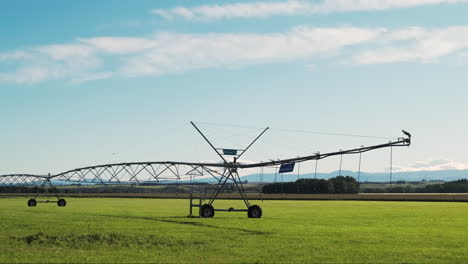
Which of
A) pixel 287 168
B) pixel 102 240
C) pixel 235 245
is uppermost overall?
pixel 287 168

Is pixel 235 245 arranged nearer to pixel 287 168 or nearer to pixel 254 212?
pixel 254 212

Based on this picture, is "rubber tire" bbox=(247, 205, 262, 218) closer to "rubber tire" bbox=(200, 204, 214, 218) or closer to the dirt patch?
"rubber tire" bbox=(200, 204, 214, 218)

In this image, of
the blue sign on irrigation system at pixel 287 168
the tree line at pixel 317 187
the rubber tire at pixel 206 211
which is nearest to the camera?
the rubber tire at pixel 206 211

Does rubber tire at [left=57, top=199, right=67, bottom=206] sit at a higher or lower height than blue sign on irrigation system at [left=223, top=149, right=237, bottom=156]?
lower

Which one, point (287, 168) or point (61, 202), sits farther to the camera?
point (61, 202)

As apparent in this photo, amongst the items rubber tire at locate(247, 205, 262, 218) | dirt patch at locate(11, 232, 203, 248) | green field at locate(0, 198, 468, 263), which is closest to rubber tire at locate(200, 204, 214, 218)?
rubber tire at locate(247, 205, 262, 218)

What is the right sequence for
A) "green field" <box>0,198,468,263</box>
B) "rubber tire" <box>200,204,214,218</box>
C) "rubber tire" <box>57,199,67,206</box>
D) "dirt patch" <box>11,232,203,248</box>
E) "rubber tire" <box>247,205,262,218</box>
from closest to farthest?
"green field" <box>0,198,468,263</box> → "dirt patch" <box>11,232,203,248</box> → "rubber tire" <box>247,205,262,218</box> → "rubber tire" <box>200,204,214,218</box> → "rubber tire" <box>57,199,67,206</box>

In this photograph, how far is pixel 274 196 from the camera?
436 ft

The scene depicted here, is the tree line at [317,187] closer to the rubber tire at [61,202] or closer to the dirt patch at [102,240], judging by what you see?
the rubber tire at [61,202]

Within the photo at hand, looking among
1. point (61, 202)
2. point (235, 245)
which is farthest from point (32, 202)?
point (235, 245)

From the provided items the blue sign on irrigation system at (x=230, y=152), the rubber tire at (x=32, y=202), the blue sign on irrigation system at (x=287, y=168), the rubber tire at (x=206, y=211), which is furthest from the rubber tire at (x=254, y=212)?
the rubber tire at (x=32, y=202)

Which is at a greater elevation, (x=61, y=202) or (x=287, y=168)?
(x=287, y=168)

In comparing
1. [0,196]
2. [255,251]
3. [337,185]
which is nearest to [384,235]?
[255,251]

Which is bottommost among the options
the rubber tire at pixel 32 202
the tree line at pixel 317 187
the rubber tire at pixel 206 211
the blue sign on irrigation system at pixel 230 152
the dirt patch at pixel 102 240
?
the rubber tire at pixel 32 202
